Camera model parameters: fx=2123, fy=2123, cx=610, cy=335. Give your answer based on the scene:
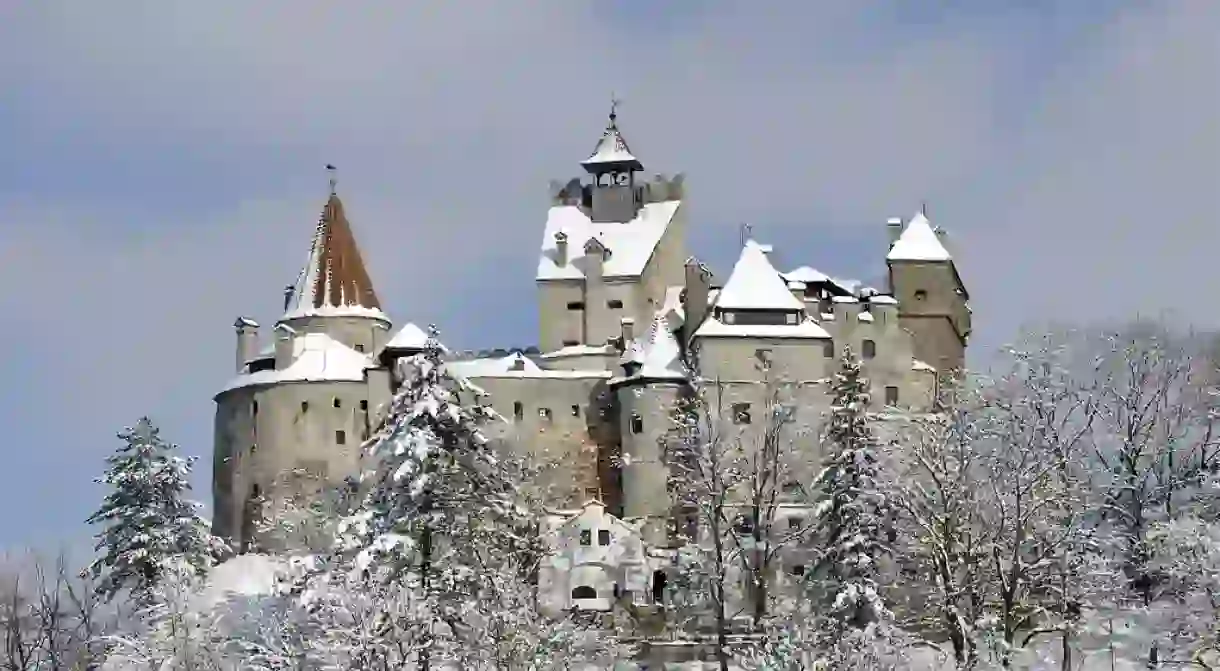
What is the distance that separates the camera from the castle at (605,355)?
77.2 metres

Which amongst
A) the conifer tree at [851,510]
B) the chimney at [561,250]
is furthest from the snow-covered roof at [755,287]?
the conifer tree at [851,510]

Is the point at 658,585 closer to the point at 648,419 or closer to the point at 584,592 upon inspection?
the point at 584,592

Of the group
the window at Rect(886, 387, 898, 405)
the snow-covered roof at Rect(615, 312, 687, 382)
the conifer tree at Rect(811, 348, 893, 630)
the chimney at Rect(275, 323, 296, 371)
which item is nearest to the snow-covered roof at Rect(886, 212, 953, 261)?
the window at Rect(886, 387, 898, 405)

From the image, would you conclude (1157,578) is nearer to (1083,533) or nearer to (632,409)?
(1083,533)

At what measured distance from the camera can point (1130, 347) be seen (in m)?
65.9

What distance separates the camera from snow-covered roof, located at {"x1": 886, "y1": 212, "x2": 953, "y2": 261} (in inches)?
3253

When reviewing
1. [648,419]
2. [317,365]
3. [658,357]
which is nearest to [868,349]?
[658,357]

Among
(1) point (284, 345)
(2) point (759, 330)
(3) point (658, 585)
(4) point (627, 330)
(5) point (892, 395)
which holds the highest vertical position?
(4) point (627, 330)

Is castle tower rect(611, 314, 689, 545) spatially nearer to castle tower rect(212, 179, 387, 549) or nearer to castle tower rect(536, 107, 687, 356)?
castle tower rect(536, 107, 687, 356)

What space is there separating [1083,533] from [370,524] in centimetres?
1742

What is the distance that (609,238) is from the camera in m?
89.5

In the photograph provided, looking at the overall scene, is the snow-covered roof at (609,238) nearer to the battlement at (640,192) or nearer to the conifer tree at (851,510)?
the battlement at (640,192)

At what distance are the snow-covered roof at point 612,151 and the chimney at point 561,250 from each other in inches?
188

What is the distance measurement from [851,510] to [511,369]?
29829 mm
